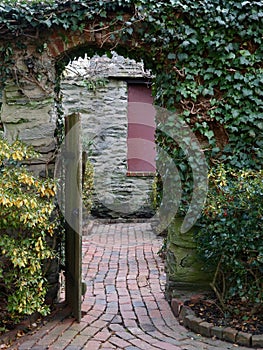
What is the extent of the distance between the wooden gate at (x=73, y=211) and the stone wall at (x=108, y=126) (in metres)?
4.36

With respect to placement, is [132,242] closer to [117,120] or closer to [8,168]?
[117,120]

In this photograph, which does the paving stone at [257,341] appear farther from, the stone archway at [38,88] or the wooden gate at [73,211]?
the stone archway at [38,88]

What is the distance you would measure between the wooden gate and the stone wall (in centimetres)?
436

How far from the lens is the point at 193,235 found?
3.84 m

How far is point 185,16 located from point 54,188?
1.91 meters

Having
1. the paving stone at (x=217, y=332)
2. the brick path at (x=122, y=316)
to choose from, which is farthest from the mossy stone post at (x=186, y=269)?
the paving stone at (x=217, y=332)

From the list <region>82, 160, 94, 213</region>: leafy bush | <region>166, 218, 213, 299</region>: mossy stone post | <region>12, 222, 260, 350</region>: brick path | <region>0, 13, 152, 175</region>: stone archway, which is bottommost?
<region>12, 222, 260, 350</region>: brick path

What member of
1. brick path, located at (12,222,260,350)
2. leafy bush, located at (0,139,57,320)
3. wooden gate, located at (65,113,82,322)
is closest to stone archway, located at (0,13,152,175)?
wooden gate, located at (65,113,82,322)

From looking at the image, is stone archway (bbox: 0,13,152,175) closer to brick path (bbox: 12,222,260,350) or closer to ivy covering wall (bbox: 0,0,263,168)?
ivy covering wall (bbox: 0,0,263,168)

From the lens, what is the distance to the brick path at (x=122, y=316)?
9.91 ft

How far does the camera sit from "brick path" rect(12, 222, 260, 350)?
3.02 m

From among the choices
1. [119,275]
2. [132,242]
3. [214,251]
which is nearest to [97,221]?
[132,242]

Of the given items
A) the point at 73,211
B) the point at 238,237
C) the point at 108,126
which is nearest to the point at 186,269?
the point at 238,237

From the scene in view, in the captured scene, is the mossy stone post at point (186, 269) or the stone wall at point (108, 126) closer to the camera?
the mossy stone post at point (186, 269)
